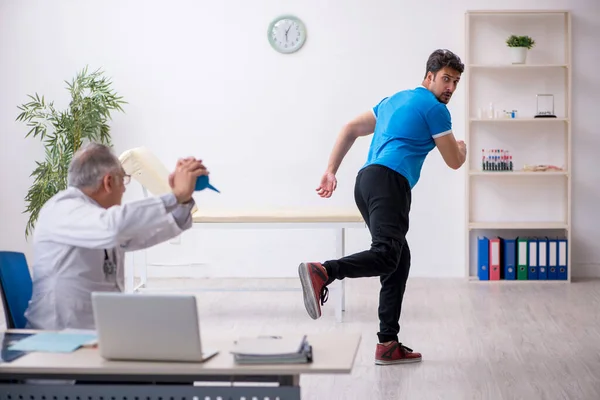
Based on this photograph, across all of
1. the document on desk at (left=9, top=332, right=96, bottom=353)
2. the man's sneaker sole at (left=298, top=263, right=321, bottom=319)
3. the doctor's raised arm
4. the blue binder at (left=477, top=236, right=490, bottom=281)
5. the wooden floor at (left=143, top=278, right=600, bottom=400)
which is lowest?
the wooden floor at (left=143, top=278, right=600, bottom=400)

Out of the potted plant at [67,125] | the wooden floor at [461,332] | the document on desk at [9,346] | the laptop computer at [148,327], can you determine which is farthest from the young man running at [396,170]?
the potted plant at [67,125]

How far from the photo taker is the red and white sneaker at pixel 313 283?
3.45m

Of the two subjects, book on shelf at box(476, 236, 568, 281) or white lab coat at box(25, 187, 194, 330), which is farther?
book on shelf at box(476, 236, 568, 281)

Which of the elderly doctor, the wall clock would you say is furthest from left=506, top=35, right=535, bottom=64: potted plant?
the elderly doctor

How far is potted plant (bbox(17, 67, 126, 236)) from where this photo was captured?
5.91 meters

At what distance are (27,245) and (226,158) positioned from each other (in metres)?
1.56

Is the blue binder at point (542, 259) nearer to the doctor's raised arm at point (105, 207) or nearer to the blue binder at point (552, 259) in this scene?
the blue binder at point (552, 259)

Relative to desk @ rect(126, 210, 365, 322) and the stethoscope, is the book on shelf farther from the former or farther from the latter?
the stethoscope

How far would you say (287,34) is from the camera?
6.11m

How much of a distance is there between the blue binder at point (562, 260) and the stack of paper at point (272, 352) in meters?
4.38

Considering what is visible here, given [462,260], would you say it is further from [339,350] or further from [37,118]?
[339,350]

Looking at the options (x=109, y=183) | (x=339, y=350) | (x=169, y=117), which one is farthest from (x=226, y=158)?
(x=339, y=350)

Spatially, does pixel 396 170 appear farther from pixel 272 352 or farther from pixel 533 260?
pixel 533 260

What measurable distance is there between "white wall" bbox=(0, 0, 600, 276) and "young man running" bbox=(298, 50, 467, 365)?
2.39 metres
